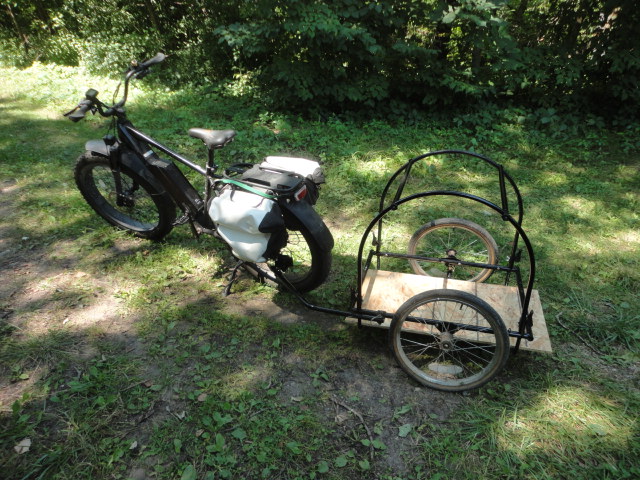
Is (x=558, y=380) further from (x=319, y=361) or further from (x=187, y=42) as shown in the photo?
(x=187, y=42)

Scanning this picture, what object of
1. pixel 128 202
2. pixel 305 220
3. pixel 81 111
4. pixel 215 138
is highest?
pixel 81 111

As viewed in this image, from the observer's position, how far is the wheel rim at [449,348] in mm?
→ 2514

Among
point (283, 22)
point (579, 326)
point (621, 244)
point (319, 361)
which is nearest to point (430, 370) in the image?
point (319, 361)

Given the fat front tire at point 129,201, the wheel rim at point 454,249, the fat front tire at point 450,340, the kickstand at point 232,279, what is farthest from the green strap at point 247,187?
the wheel rim at point 454,249

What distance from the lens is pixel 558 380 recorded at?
2625 mm

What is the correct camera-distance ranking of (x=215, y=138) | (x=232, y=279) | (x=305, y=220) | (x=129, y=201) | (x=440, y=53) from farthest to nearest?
(x=440, y=53) → (x=129, y=201) → (x=232, y=279) → (x=215, y=138) → (x=305, y=220)

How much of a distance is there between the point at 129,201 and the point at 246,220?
163 cm

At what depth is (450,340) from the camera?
254 cm

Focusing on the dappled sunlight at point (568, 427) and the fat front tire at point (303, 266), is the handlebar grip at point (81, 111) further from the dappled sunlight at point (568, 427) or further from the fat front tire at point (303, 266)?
the dappled sunlight at point (568, 427)

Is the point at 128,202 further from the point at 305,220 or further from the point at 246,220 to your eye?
the point at 305,220

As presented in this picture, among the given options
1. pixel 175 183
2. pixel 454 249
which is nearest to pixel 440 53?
pixel 454 249

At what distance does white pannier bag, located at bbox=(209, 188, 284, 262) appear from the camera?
8.36ft

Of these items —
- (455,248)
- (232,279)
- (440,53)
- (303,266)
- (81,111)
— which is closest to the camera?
(81,111)

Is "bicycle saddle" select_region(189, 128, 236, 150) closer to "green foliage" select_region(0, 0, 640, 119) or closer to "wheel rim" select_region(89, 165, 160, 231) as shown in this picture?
"wheel rim" select_region(89, 165, 160, 231)
